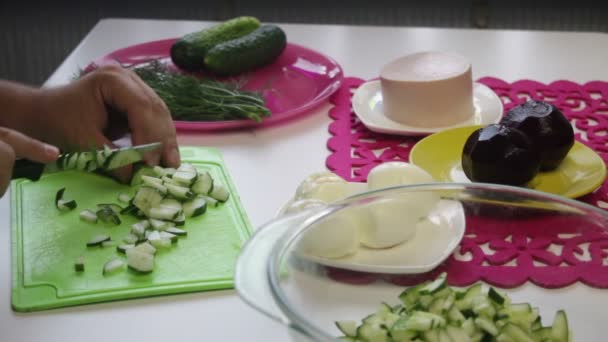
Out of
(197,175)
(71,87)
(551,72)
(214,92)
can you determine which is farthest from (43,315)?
(551,72)

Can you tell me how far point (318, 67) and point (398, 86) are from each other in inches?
13.9

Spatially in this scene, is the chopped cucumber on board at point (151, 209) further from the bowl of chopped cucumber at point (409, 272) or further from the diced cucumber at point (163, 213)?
the bowl of chopped cucumber at point (409, 272)

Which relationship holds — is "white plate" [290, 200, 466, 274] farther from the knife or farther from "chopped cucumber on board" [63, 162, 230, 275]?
the knife

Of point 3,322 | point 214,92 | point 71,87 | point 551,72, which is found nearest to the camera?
point 3,322

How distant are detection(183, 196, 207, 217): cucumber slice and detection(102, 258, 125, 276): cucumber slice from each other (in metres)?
0.16

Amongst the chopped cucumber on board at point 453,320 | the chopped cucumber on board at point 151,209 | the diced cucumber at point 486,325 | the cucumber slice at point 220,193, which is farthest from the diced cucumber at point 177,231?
the diced cucumber at point 486,325

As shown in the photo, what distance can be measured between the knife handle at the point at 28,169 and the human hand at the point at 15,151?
0.04 m

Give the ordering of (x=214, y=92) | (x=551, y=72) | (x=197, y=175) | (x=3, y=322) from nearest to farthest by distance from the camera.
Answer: (x=3, y=322) < (x=197, y=175) < (x=214, y=92) < (x=551, y=72)

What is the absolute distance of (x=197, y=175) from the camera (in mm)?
1185

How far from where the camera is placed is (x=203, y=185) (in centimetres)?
117

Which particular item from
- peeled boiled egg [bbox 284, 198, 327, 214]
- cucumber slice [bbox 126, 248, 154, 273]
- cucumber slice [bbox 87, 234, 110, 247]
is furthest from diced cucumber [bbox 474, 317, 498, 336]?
cucumber slice [bbox 87, 234, 110, 247]

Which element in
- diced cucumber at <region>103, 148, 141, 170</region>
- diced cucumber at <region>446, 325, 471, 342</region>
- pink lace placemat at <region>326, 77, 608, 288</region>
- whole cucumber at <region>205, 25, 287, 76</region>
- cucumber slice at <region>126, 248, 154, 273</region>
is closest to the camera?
diced cucumber at <region>446, 325, 471, 342</region>

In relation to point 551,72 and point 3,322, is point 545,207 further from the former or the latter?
point 551,72

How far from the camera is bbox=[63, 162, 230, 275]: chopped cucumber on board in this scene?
Answer: 100 centimetres
